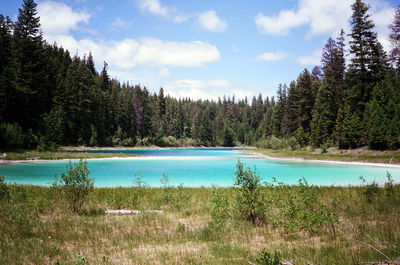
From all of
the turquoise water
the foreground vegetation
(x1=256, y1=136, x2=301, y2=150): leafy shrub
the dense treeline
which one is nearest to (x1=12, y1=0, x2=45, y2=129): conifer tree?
the dense treeline

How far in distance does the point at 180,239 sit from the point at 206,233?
0.86 metres

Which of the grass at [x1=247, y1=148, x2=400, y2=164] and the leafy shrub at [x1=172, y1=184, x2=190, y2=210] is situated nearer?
the leafy shrub at [x1=172, y1=184, x2=190, y2=210]

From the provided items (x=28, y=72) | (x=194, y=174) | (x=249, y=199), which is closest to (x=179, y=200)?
(x=249, y=199)

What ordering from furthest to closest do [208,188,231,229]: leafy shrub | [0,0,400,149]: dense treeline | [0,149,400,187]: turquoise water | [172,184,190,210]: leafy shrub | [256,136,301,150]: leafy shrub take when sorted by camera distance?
[256,136,301,150]: leafy shrub, [0,0,400,149]: dense treeline, [0,149,400,187]: turquoise water, [172,184,190,210]: leafy shrub, [208,188,231,229]: leafy shrub

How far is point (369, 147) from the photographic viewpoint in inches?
1626

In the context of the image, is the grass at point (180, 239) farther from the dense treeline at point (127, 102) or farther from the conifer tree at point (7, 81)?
the conifer tree at point (7, 81)

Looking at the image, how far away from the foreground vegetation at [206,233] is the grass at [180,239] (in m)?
0.02

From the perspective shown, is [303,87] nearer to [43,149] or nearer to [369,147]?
[369,147]

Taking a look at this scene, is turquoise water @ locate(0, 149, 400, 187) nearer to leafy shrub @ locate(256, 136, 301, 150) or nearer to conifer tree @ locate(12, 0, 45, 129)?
conifer tree @ locate(12, 0, 45, 129)

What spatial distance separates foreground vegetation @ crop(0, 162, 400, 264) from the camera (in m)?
5.17

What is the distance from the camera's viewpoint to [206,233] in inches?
290

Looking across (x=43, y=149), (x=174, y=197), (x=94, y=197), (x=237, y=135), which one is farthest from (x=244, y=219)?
(x=237, y=135)

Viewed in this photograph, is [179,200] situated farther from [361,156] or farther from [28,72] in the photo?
[28,72]

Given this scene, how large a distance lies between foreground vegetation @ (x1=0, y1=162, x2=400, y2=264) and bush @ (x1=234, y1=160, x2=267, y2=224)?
0.11 ft
